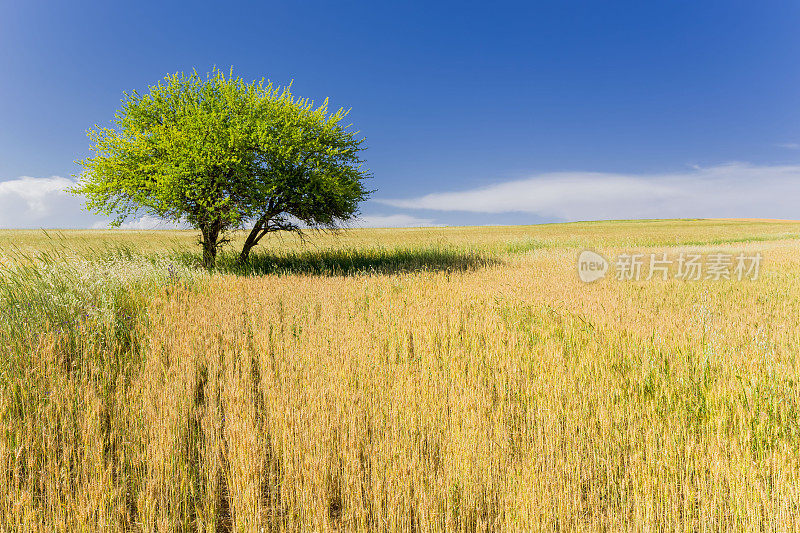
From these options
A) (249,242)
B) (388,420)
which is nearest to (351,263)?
(249,242)

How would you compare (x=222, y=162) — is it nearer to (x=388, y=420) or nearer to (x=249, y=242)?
(x=249, y=242)

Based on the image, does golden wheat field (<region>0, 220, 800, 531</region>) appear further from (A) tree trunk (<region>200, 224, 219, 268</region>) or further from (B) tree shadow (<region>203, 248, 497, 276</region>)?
(A) tree trunk (<region>200, 224, 219, 268</region>)

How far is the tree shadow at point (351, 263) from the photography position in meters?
14.8

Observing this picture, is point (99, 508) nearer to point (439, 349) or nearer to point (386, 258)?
point (439, 349)

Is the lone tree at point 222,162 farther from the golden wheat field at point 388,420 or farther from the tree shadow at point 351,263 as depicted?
the golden wheat field at point 388,420

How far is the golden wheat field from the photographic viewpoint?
283 centimetres

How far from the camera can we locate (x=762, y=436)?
3.58 meters

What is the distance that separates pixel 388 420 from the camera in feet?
12.4

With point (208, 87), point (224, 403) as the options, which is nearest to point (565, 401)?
point (224, 403)

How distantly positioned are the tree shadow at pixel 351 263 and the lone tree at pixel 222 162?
1222 millimetres

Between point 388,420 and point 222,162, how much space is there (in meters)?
12.5

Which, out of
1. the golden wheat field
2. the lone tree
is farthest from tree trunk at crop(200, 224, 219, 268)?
the golden wheat field

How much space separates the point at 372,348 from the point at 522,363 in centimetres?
216

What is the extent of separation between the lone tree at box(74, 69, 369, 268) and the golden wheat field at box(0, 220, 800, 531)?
6.82m
